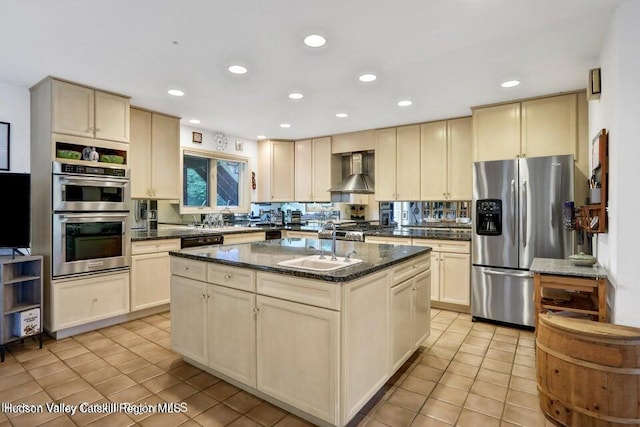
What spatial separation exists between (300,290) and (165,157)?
322 cm

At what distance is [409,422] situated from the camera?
1.95 metres

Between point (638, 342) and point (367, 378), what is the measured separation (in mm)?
1364

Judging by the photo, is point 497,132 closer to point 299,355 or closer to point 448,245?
point 448,245

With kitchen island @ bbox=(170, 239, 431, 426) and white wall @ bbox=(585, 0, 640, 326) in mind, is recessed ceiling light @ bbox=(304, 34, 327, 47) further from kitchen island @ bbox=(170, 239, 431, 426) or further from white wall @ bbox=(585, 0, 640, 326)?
white wall @ bbox=(585, 0, 640, 326)

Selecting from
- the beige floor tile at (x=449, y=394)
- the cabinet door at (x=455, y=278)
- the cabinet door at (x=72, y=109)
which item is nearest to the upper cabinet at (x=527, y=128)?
the cabinet door at (x=455, y=278)

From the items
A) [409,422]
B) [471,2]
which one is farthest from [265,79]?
[409,422]

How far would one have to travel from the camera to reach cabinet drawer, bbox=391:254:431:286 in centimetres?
233

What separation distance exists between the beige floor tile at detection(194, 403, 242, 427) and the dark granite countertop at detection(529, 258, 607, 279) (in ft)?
7.63

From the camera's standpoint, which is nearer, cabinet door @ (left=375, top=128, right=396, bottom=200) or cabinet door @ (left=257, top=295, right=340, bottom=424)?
cabinet door @ (left=257, top=295, right=340, bottom=424)

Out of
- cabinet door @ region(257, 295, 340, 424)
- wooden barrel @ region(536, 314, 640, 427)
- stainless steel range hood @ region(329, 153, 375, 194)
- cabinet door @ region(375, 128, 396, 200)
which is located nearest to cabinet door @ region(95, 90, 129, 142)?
cabinet door @ region(257, 295, 340, 424)

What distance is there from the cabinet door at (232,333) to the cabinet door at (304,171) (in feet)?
11.8

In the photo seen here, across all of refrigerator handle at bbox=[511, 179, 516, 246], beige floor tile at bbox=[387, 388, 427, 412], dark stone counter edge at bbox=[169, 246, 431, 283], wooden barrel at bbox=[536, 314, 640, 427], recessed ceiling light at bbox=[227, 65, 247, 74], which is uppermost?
recessed ceiling light at bbox=[227, 65, 247, 74]

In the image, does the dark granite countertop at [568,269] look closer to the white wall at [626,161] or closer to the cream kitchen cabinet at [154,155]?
the white wall at [626,161]

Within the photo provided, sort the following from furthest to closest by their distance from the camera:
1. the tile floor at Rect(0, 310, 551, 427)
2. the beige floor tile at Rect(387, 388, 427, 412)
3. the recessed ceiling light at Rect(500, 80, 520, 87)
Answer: the recessed ceiling light at Rect(500, 80, 520, 87)
the beige floor tile at Rect(387, 388, 427, 412)
the tile floor at Rect(0, 310, 551, 427)
